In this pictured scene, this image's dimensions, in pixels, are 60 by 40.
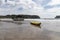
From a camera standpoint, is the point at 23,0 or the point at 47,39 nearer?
the point at 47,39

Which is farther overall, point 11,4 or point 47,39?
point 11,4

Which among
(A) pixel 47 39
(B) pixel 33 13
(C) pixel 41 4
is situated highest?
(C) pixel 41 4

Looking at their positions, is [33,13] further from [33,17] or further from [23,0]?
[23,0]

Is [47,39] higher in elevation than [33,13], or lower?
lower

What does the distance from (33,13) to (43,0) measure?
0.66 ft

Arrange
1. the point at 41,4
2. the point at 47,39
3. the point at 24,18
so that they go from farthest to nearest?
the point at 41,4
the point at 24,18
the point at 47,39

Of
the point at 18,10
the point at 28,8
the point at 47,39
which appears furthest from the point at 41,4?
the point at 47,39

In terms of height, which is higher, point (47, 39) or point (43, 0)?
point (43, 0)

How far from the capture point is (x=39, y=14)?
1347 millimetres

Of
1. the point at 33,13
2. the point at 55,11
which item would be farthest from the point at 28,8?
the point at 55,11

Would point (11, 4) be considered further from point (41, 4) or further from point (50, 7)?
point (50, 7)

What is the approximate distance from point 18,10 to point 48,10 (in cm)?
35

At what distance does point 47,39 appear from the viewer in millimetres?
711

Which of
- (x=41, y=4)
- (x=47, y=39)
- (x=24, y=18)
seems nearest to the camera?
(x=47, y=39)
